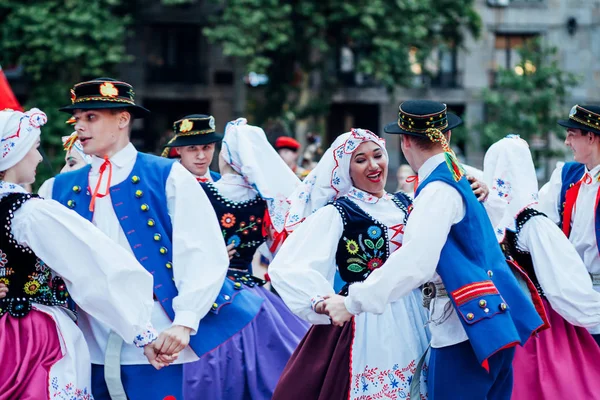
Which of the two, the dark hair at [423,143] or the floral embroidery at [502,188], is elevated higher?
the dark hair at [423,143]

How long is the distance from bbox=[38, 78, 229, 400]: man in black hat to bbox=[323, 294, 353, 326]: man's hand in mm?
501

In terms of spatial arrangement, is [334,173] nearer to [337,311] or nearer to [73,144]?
[337,311]

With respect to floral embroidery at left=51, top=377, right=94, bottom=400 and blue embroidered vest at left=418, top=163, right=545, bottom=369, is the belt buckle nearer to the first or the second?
blue embroidered vest at left=418, top=163, right=545, bottom=369

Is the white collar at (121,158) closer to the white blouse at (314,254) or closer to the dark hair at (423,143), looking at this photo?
the white blouse at (314,254)

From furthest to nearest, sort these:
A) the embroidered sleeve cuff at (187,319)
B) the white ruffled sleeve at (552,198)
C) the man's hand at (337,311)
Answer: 1. the white ruffled sleeve at (552,198)
2. the man's hand at (337,311)
3. the embroidered sleeve cuff at (187,319)

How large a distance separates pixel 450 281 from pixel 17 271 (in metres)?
1.80

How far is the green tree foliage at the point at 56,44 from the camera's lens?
68.2 ft

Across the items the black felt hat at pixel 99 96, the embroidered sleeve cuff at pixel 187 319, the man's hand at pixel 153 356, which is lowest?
the man's hand at pixel 153 356

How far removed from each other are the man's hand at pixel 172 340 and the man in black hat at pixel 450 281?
69 centimetres

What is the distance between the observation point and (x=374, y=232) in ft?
15.7

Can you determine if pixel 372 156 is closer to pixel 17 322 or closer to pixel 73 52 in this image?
pixel 17 322

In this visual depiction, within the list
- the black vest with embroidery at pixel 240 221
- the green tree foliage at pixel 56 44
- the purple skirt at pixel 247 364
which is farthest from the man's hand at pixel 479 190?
the green tree foliage at pixel 56 44

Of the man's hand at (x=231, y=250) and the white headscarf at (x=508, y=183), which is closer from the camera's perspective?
the white headscarf at (x=508, y=183)

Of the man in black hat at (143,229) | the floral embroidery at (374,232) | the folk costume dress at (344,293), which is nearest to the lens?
the man in black hat at (143,229)
